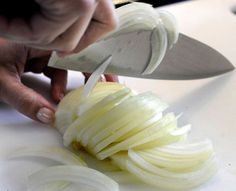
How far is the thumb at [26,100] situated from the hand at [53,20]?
351 mm

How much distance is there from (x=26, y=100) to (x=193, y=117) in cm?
32

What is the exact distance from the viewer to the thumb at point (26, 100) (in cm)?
91

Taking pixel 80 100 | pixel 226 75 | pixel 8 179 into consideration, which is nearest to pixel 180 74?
pixel 226 75

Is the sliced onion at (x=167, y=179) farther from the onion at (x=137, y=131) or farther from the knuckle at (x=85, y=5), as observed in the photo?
the knuckle at (x=85, y=5)

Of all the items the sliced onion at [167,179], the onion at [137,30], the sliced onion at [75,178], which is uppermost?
the onion at [137,30]

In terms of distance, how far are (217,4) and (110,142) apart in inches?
28.4

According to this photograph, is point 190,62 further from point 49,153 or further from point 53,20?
point 53,20

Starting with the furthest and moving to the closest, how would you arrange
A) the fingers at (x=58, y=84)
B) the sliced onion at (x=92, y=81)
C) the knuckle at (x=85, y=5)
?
the fingers at (x=58, y=84) → the sliced onion at (x=92, y=81) → the knuckle at (x=85, y=5)

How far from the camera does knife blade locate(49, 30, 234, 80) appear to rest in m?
0.91

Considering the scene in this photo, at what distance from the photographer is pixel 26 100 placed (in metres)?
0.92

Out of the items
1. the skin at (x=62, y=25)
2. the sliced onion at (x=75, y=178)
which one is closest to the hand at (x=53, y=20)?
the skin at (x=62, y=25)

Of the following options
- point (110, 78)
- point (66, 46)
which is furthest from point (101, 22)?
point (110, 78)

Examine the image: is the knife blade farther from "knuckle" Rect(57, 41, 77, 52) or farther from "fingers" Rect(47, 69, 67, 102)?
"knuckle" Rect(57, 41, 77, 52)

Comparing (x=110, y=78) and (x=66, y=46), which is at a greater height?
(x=66, y=46)
